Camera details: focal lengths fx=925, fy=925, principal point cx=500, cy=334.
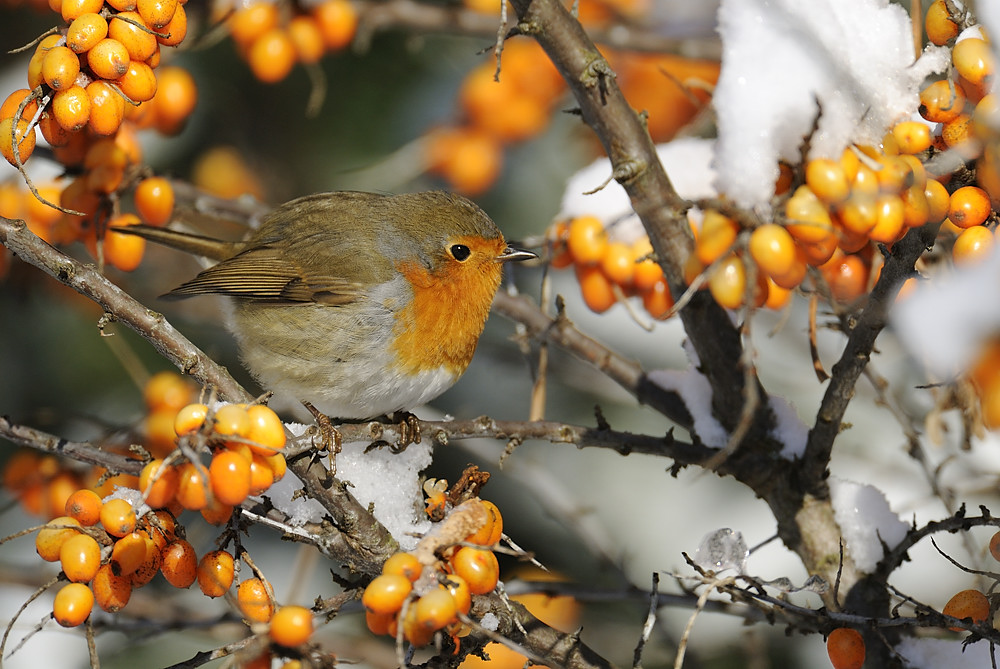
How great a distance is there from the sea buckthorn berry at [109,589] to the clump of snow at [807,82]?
103 cm

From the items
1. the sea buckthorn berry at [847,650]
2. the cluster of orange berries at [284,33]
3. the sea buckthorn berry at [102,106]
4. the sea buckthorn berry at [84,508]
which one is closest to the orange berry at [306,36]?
the cluster of orange berries at [284,33]

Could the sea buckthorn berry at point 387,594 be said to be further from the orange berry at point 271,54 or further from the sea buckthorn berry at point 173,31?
the orange berry at point 271,54

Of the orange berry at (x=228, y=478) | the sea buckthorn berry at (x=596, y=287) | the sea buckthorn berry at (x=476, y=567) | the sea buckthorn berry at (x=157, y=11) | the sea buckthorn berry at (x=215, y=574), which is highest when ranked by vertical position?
the sea buckthorn berry at (x=596, y=287)

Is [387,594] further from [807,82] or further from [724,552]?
[807,82]

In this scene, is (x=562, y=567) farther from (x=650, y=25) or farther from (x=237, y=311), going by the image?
(x=650, y=25)

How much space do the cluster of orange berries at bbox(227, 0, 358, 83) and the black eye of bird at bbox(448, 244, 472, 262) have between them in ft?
2.02

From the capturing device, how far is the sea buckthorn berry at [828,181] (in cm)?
116

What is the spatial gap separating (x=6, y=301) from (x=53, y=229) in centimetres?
115

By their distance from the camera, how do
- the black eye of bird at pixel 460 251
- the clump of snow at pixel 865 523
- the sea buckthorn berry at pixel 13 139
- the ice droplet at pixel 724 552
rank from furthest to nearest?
the black eye of bird at pixel 460 251 < the clump of snow at pixel 865 523 < the ice droplet at pixel 724 552 < the sea buckthorn berry at pixel 13 139

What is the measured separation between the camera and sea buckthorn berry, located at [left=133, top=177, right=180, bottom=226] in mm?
2002

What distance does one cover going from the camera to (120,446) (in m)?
2.27

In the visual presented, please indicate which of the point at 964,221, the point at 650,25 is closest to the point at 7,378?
the point at 650,25

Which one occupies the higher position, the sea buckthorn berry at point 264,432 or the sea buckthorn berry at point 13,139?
the sea buckthorn berry at point 264,432

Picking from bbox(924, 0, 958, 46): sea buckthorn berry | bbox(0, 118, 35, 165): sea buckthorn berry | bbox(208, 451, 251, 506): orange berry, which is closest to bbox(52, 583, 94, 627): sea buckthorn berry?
bbox(208, 451, 251, 506): orange berry
